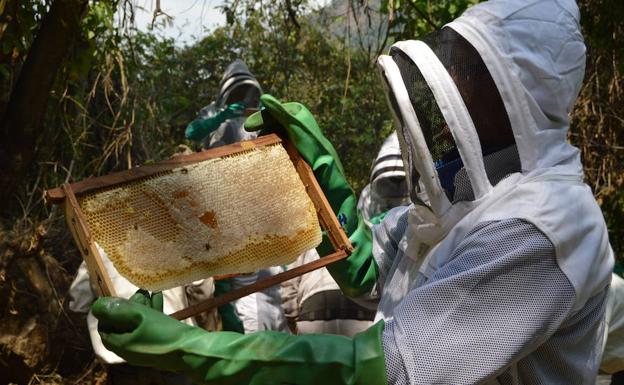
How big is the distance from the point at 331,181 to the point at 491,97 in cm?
66

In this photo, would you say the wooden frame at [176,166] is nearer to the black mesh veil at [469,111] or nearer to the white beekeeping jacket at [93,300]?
the black mesh veil at [469,111]

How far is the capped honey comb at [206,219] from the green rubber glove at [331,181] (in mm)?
82

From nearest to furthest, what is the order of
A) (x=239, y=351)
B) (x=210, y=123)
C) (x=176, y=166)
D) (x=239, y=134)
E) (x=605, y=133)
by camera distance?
(x=239, y=351) < (x=176, y=166) < (x=605, y=133) < (x=239, y=134) < (x=210, y=123)

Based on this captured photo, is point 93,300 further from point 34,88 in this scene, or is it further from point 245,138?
point 245,138

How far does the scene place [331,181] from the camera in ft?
7.52

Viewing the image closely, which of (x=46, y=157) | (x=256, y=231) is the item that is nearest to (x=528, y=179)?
(x=256, y=231)

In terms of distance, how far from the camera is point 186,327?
1.58 metres

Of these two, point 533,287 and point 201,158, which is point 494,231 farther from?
point 201,158

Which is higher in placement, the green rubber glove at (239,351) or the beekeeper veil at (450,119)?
the beekeeper veil at (450,119)

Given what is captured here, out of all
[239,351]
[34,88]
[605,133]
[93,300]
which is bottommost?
[605,133]

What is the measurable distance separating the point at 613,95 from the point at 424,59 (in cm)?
438

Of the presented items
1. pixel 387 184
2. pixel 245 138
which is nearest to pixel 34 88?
pixel 387 184

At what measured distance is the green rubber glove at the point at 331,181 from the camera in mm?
2182

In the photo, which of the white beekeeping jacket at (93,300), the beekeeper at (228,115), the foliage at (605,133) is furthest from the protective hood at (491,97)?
the foliage at (605,133)
